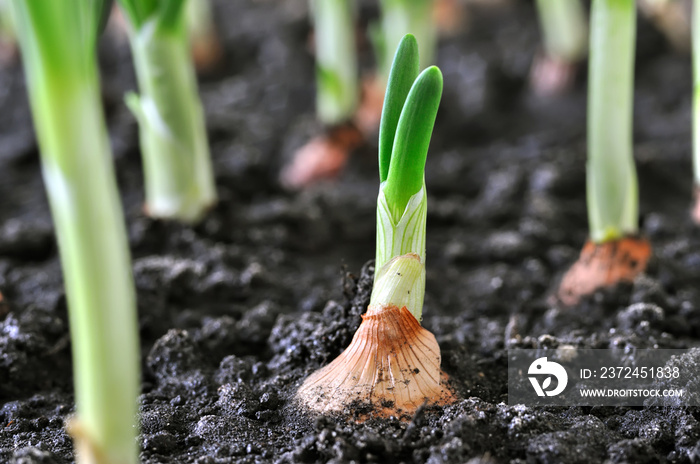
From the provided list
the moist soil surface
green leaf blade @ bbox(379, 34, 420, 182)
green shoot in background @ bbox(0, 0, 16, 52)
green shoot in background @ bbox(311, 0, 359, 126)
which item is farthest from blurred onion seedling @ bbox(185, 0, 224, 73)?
green leaf blade @ bbox(379, 34, 420, 182)

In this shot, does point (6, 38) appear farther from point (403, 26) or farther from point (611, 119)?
point (611, 119)

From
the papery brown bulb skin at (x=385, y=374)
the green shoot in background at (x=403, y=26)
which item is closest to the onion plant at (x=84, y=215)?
the papery brown bulb skin at (x=385, y=374)

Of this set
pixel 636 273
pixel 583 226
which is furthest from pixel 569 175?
pixel 636 273

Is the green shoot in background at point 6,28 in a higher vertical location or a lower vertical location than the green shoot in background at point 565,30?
higher

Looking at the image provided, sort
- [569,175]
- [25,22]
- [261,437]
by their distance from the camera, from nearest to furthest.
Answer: [25,22] → [261,437] → [569,175]

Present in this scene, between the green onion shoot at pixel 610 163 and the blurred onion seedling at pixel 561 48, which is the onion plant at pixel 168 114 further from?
the blurred onion seedling at pixel 561 48

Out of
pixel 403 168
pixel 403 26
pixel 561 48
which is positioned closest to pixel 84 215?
pixel 403 168

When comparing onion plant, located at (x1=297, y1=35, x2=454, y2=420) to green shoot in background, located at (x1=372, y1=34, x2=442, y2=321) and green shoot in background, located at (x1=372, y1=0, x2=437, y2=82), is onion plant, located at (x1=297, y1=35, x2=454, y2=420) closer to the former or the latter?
green shoot in background, located at (x1=372, y1=34, x2=442, y2=321)

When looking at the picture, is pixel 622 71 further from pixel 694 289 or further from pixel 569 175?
pixel 569 175
